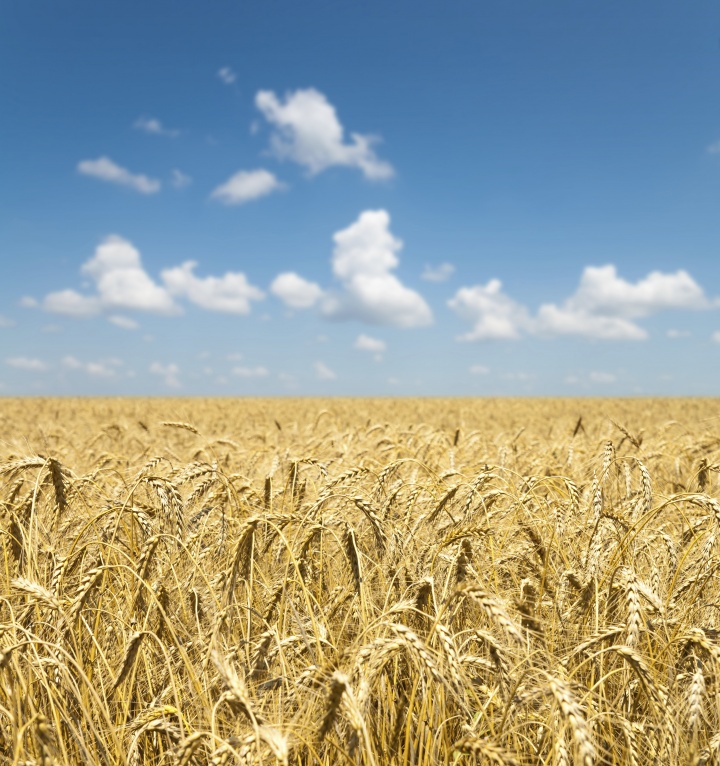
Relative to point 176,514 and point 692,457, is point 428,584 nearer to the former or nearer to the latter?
point 176,514

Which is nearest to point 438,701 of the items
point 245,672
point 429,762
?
point 429,762

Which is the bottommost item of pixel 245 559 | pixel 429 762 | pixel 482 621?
pixel 429 762

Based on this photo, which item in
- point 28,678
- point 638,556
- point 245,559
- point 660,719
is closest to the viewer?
point 660,719

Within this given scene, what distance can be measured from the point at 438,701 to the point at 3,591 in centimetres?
213

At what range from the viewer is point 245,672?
6.96 ft

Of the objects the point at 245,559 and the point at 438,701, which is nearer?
the point at 438,701

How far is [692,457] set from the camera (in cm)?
527

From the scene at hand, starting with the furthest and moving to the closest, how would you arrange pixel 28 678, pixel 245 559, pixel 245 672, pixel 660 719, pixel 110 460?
pixel 110 460 → pixel 245 559 → pixel 245 672 → pixel 28 678 → pixel 660 719

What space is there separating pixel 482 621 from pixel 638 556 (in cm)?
115

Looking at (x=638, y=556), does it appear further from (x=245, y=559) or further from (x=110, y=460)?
(x=110, y=460)

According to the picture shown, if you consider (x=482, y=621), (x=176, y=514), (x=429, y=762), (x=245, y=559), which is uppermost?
(x=176, y=514)

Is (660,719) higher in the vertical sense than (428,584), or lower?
lower

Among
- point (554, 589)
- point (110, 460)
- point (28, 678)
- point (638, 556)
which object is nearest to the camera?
point (28, 678)

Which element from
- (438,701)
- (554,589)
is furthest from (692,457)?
(438,701)
